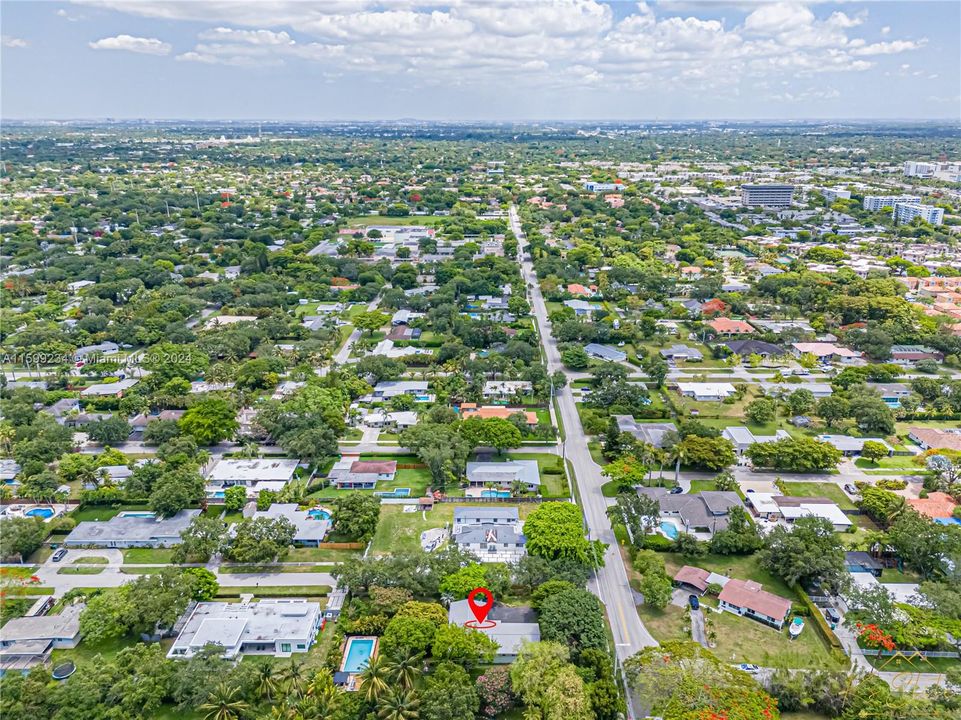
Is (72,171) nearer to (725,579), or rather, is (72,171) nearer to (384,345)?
(384,345)

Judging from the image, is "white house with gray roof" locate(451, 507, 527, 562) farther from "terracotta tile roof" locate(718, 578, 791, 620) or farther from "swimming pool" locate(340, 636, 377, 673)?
"terracotta tile roof" locate(718, 578, 791, 620)

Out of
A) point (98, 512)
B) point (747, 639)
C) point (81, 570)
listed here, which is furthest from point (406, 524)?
point (98, 512)

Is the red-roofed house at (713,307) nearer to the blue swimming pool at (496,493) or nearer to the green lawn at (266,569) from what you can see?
the blue swimming pool at (496,493)

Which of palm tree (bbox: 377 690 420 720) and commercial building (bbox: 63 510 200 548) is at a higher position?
palm tree (bbox: 377 690 420 720)

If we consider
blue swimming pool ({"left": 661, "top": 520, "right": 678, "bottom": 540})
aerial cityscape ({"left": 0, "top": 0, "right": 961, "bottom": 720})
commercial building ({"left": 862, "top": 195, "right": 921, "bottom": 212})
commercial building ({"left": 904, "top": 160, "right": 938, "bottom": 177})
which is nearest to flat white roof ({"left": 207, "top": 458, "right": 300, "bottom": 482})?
aerial cityscape ({"left": 0, "top": 0, "right": 961, "bottom": 720})

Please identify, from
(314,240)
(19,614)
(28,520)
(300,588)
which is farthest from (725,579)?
(314,240)

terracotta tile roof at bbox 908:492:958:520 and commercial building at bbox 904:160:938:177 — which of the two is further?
commercial building at bbox 904:160:938:177

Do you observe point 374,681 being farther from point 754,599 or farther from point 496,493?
point 754,599
